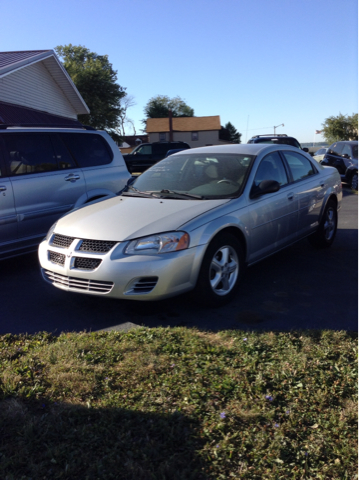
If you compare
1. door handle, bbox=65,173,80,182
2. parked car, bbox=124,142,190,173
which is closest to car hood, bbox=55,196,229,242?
door handle, bbox=65,173,80,182

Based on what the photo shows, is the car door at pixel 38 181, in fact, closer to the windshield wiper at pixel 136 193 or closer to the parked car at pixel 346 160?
the windshield wiper at pixel 136 193

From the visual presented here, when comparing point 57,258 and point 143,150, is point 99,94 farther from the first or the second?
point 57,258

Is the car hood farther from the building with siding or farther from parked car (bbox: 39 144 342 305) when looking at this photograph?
the building with siding

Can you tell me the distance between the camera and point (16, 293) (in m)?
5.43

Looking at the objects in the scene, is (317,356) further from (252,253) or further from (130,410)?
(252,253)

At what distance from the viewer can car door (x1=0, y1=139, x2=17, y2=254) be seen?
19.7ft

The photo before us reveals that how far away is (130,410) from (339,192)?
227 inches

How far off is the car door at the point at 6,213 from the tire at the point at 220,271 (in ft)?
9.38

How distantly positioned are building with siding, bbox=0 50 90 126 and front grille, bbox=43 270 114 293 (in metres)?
11.5

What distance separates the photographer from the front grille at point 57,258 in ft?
15.3

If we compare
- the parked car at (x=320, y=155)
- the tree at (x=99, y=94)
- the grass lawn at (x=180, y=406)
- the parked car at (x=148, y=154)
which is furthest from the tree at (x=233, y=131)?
the grass lawn at (x=180, y=406)

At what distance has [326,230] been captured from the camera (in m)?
7.20

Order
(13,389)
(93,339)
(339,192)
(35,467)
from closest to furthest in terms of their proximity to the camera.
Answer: (35,467) → (13,389) → (93,339) → (339,192)

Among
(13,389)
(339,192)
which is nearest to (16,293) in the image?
(13,389)
